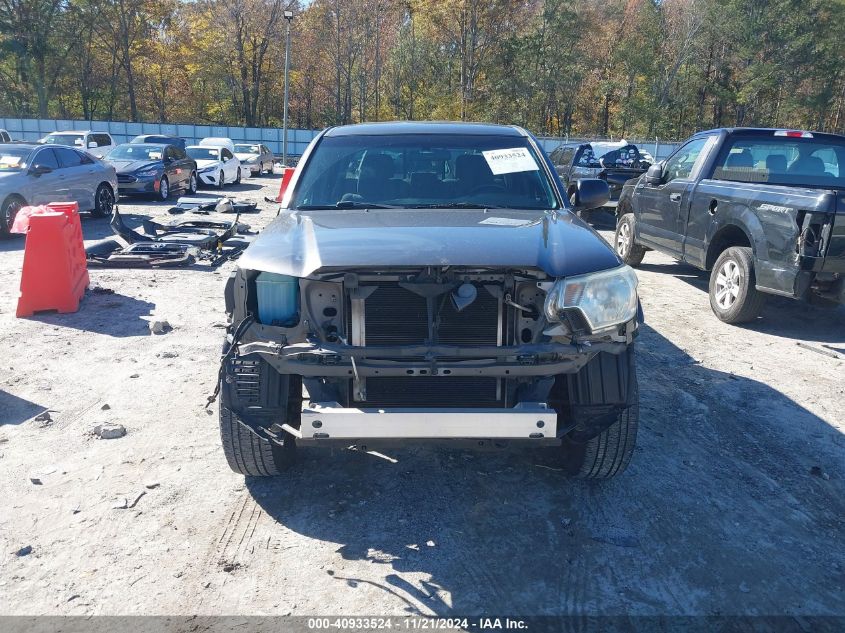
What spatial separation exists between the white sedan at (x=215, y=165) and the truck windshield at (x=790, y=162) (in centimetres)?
1747

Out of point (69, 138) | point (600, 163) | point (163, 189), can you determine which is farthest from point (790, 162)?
Answer: point (69, 138)

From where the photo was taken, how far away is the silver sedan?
38.9ft

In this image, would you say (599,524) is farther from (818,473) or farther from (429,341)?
(818,473)

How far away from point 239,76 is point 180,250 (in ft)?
162

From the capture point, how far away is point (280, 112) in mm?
60312

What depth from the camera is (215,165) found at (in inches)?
858

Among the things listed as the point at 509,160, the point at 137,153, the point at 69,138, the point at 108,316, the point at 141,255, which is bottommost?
the point at 108,316

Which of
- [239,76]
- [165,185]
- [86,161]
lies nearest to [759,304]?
[86,161]

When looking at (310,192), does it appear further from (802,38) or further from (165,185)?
(802,38)

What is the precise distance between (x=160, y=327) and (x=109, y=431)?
244 cm

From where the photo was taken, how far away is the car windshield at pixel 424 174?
428 centimetres

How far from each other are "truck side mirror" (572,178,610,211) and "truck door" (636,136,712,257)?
3.72 metres

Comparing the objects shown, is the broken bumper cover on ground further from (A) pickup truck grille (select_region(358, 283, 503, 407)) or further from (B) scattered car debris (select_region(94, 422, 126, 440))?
(B) scattered car debris (select_region(94, 422, 126, 440))

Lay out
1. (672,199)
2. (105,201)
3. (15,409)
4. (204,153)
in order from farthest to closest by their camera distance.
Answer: (204,153) < (105,201) < (672,199) < (15,409)
